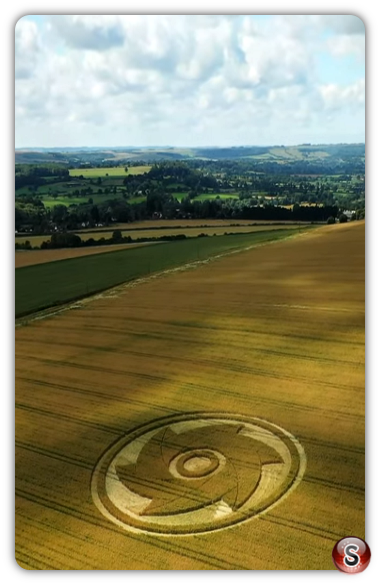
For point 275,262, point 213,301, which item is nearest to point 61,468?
point 213,301

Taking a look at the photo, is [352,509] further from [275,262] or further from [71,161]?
[71,161]

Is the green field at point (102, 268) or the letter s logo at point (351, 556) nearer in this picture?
the letter s logo at point (351, 556)

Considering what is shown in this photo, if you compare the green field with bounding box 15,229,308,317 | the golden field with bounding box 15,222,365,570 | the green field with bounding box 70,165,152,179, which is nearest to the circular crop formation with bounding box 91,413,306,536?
the golden field with bounding box 15,222,365,570

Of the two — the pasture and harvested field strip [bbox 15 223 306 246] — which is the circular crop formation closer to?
harvested field strip [bbox 15 223 306 246]

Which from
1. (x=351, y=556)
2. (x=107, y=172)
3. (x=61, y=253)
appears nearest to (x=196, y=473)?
(x=351, y=556)

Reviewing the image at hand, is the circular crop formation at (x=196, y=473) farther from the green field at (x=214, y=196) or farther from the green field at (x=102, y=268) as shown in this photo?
the green field at (x=214, y=196)

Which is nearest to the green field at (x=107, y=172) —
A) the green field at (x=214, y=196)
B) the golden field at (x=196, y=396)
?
the green field at (x=214, y=196)
